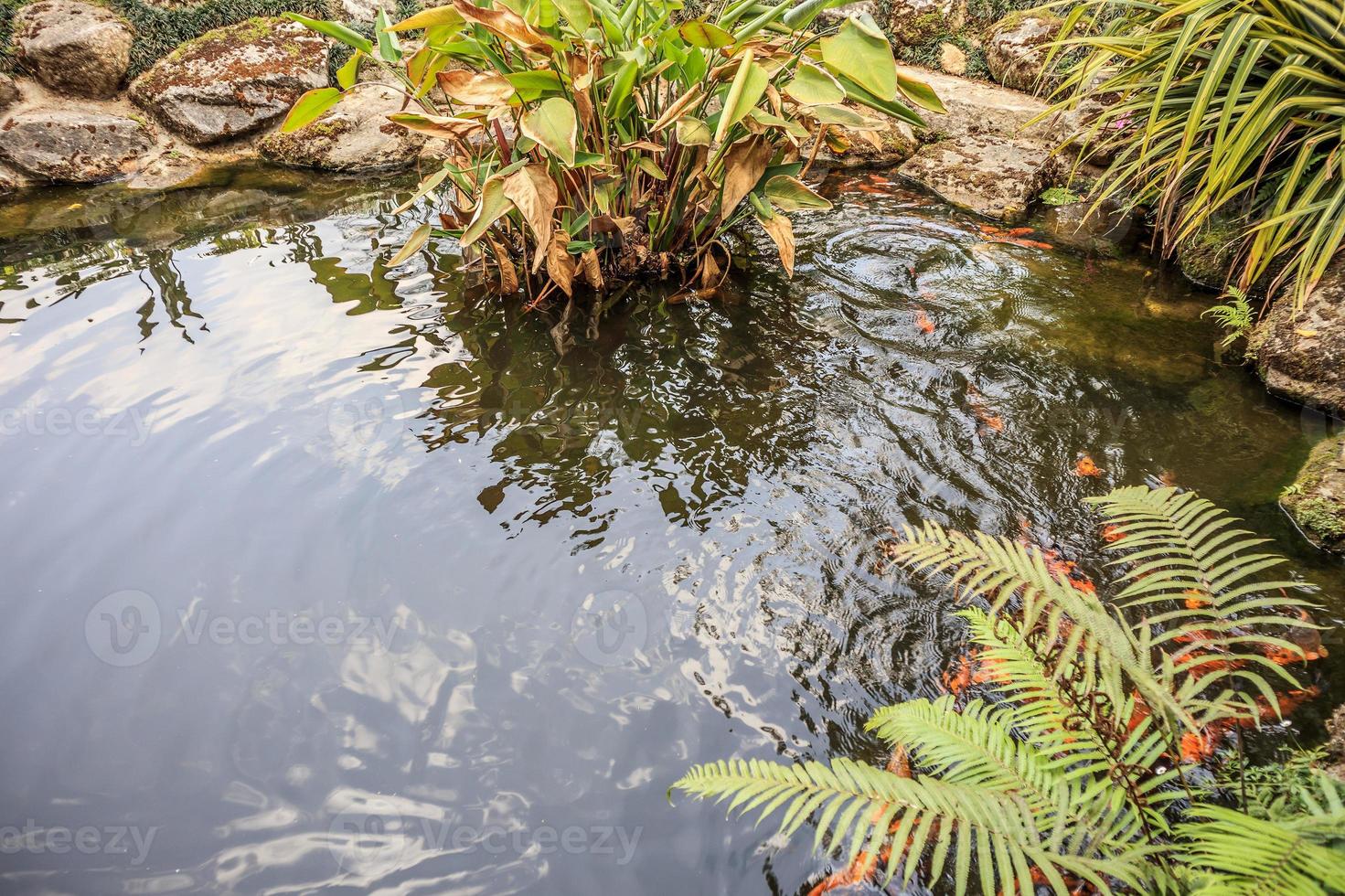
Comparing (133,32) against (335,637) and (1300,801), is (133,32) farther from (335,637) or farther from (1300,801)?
(1300,801)

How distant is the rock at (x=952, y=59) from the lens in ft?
26.5

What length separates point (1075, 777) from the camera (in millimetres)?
1656

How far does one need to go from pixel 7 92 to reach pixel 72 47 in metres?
0.77

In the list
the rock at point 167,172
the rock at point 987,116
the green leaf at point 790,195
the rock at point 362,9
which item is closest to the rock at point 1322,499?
the green leaf at point 790,195

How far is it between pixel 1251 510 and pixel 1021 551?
1.65 m

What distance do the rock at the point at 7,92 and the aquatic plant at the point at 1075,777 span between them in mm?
9415

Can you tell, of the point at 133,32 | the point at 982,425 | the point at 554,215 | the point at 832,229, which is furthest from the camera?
the point at 133,32

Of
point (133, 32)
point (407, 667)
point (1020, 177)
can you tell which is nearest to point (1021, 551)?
point (407, 667)

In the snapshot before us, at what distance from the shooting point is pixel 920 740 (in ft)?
5.60

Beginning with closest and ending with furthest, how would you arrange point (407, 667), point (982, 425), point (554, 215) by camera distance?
point (407, 667) < point (982, 425) < point (554, 215)

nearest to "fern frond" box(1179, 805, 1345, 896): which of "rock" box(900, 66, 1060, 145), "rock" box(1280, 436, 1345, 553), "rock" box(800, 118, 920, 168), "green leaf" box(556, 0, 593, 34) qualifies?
"rock" box(1280, 436, 1345, 553)

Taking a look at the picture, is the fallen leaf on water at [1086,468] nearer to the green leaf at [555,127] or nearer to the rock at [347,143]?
the green leaf at [555,127]

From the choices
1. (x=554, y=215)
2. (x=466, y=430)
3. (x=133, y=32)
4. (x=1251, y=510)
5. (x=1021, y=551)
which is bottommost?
(x=466, y=430)

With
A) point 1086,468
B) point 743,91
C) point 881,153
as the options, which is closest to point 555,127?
point 743,91
